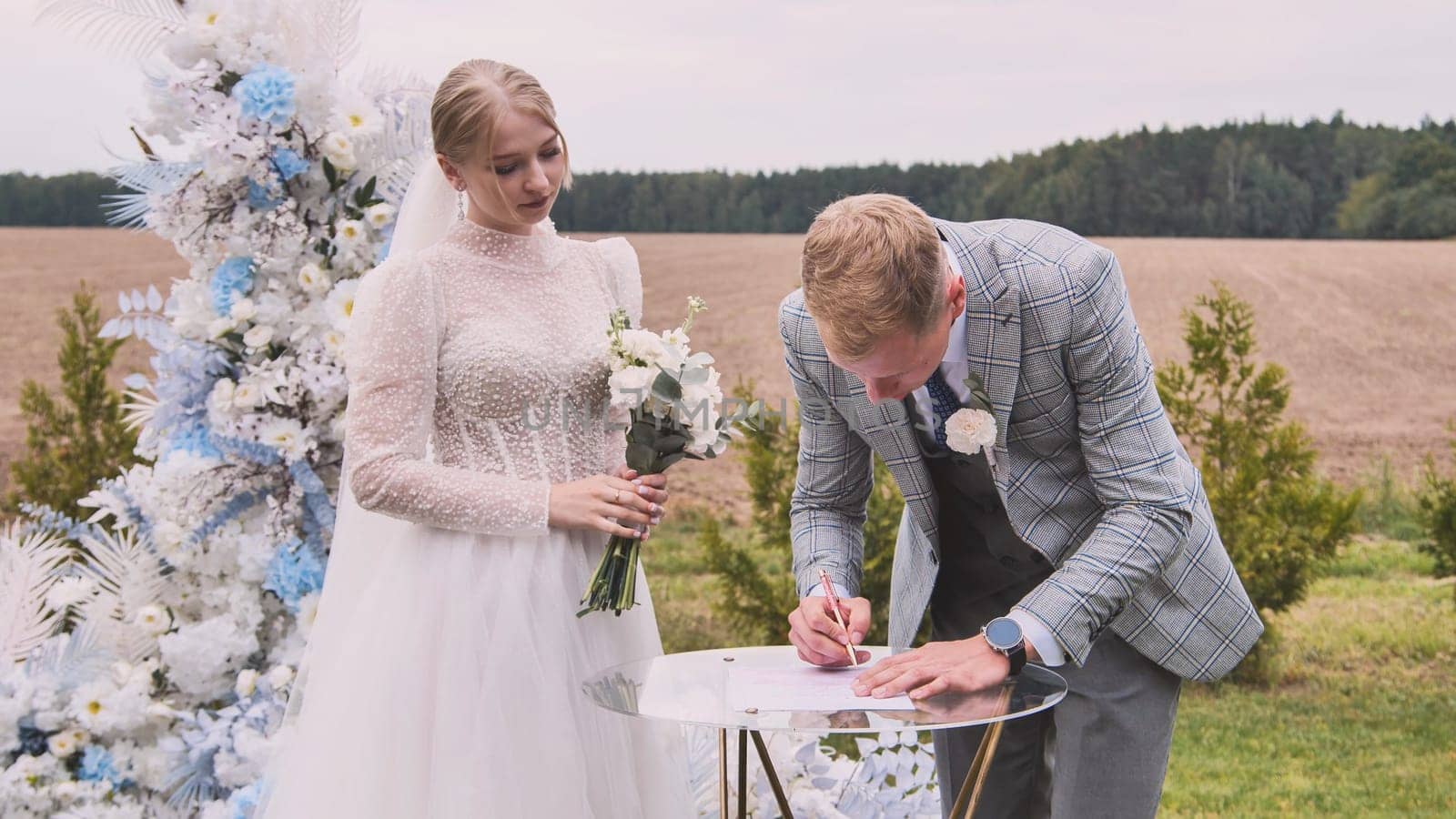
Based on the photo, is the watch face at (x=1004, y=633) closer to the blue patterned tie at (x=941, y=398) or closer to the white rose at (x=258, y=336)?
the blue patterned tie at (x=941, y=398)

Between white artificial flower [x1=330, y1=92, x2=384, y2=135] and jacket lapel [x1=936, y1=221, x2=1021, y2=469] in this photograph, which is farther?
white artificial flower [x1=330, y1=92, x2=384, y2=135]

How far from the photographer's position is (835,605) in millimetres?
2021

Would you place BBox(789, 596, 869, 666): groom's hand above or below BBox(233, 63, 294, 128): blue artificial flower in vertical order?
below

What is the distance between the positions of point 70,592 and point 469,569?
192 centimetres

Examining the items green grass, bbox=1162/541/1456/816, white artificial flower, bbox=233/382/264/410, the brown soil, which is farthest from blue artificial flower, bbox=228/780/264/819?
the brown soil

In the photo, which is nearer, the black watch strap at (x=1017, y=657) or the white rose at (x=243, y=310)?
the black watch strap at (x=1017, y=657)

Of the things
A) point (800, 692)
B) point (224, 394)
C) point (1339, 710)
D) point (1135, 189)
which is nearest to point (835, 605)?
point (800, 692)

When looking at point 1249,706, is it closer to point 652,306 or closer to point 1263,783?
point 1263,783

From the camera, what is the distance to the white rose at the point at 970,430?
192cm

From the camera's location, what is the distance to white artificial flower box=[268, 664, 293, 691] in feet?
10.9

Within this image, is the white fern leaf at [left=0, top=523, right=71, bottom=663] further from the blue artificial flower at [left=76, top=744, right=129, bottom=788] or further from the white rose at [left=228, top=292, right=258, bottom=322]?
the white rose at [left=228, top=292, right=258, bottom=322]

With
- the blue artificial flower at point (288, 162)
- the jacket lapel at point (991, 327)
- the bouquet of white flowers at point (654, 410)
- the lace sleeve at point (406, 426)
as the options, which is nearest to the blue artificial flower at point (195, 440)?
the blue artificial flower at point (288, 162)

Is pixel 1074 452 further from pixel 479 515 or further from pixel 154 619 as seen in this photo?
pixel 154 619

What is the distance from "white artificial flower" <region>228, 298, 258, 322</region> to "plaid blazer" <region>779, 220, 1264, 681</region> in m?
1.74
